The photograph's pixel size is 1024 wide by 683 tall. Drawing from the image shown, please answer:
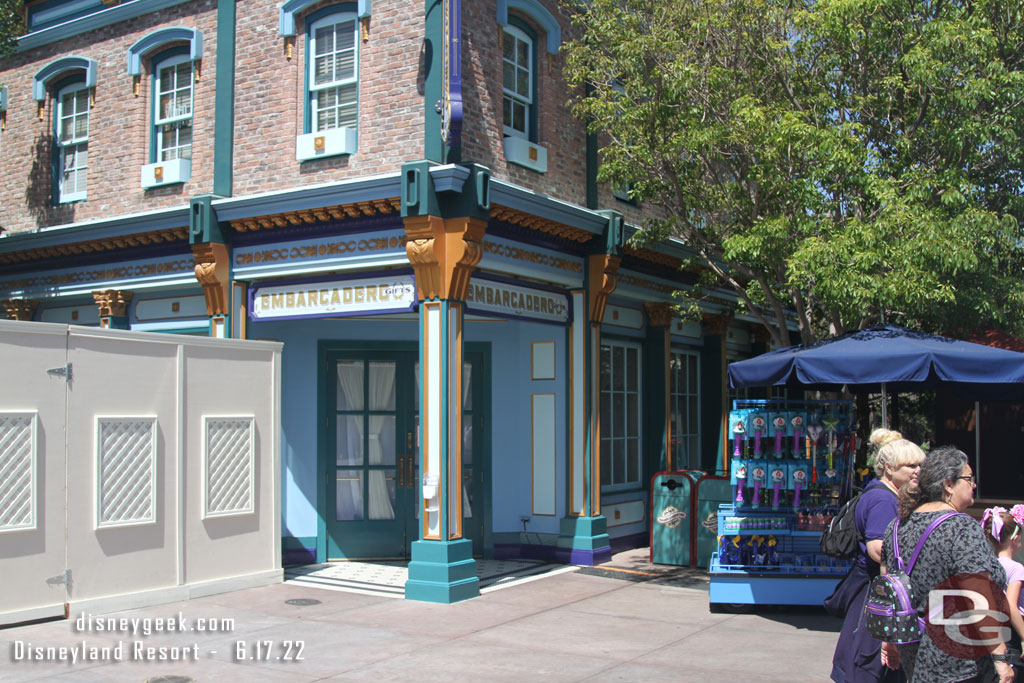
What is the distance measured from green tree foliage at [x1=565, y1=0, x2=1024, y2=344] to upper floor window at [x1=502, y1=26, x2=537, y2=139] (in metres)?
0.54

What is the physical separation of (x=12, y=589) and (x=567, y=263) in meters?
7.18

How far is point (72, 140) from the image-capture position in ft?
47.1

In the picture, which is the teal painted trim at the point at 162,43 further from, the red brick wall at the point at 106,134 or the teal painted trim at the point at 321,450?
the teal painted trim at the point at 321,450

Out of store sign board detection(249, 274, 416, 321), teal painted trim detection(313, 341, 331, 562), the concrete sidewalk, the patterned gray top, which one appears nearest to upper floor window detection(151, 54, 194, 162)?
store sign board detection(249, 274, 416, 321)

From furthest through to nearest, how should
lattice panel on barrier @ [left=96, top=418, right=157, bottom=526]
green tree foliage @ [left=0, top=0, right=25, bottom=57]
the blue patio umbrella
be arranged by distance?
green tree foliage @ [left=0, top=0, right=25, bottom=57] < lattice panel on barrier @ [left=96, top=418, right=157, bottom=526] < the blue patio umbrella

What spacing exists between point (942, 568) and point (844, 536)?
2051mm

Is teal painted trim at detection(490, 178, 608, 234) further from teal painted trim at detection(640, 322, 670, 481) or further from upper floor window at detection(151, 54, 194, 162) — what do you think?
upper floor window at detection(151, 54, 194, 162)

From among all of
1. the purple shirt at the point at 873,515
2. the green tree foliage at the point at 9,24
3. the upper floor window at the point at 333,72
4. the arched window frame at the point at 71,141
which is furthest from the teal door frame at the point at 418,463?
the purple shirt at the point at 873,515

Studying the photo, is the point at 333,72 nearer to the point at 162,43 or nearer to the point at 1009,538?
the point at 162,43

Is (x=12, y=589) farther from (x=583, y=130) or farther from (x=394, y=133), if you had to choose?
(x=583, y=130)

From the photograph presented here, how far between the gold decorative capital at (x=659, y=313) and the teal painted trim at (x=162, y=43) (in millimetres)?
7155

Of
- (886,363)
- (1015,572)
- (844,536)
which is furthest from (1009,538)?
(886,363)

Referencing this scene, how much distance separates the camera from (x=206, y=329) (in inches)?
516

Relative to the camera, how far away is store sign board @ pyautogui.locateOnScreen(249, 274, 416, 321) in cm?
1106
